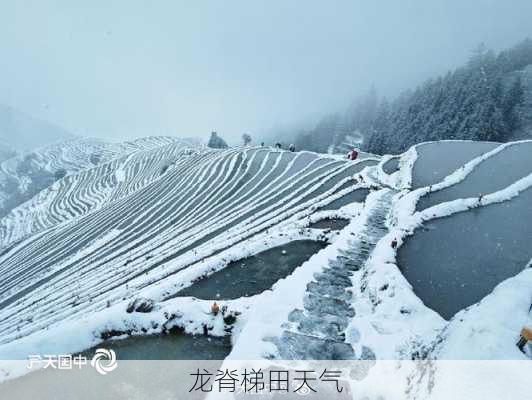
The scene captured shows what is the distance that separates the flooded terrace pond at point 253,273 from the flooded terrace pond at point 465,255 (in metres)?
4.82

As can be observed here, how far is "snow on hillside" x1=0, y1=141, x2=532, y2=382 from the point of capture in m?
9.16

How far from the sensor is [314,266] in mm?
13453

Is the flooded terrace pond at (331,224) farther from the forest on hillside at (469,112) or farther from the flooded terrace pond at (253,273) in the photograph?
the forest on hillside at (469,112)

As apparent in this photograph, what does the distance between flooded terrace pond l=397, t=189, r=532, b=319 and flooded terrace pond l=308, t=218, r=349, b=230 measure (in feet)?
14.7

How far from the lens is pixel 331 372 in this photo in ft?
27.2

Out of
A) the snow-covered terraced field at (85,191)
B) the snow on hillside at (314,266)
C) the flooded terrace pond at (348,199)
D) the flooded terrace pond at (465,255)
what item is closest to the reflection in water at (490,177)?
the snow on hillside at (314,266)

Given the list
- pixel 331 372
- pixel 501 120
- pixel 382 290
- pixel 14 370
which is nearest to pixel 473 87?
pixel 501 120

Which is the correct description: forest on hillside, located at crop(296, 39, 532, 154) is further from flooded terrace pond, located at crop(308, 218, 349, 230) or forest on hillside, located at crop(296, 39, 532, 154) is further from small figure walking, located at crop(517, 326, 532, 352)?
small figure walking, located at crop(517, 326, 532, 352)

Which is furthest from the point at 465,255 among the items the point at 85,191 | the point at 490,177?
the point at 85,191

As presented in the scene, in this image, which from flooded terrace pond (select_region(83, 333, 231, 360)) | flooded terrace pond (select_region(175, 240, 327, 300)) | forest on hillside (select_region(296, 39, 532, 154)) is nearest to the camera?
flooded terrace pond (select_region(83, 333, 231, 360))

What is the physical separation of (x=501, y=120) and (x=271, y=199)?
47860 millimetres

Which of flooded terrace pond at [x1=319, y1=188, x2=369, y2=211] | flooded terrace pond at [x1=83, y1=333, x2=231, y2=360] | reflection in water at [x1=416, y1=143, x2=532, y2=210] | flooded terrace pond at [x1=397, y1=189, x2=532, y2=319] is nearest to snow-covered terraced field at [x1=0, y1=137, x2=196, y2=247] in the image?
flooded terrace pond at [x1=319, y1=188, x2=369, y2=211]

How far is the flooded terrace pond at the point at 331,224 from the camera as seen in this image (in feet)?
62.4

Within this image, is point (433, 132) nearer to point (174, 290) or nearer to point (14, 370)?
point (174, 290)
